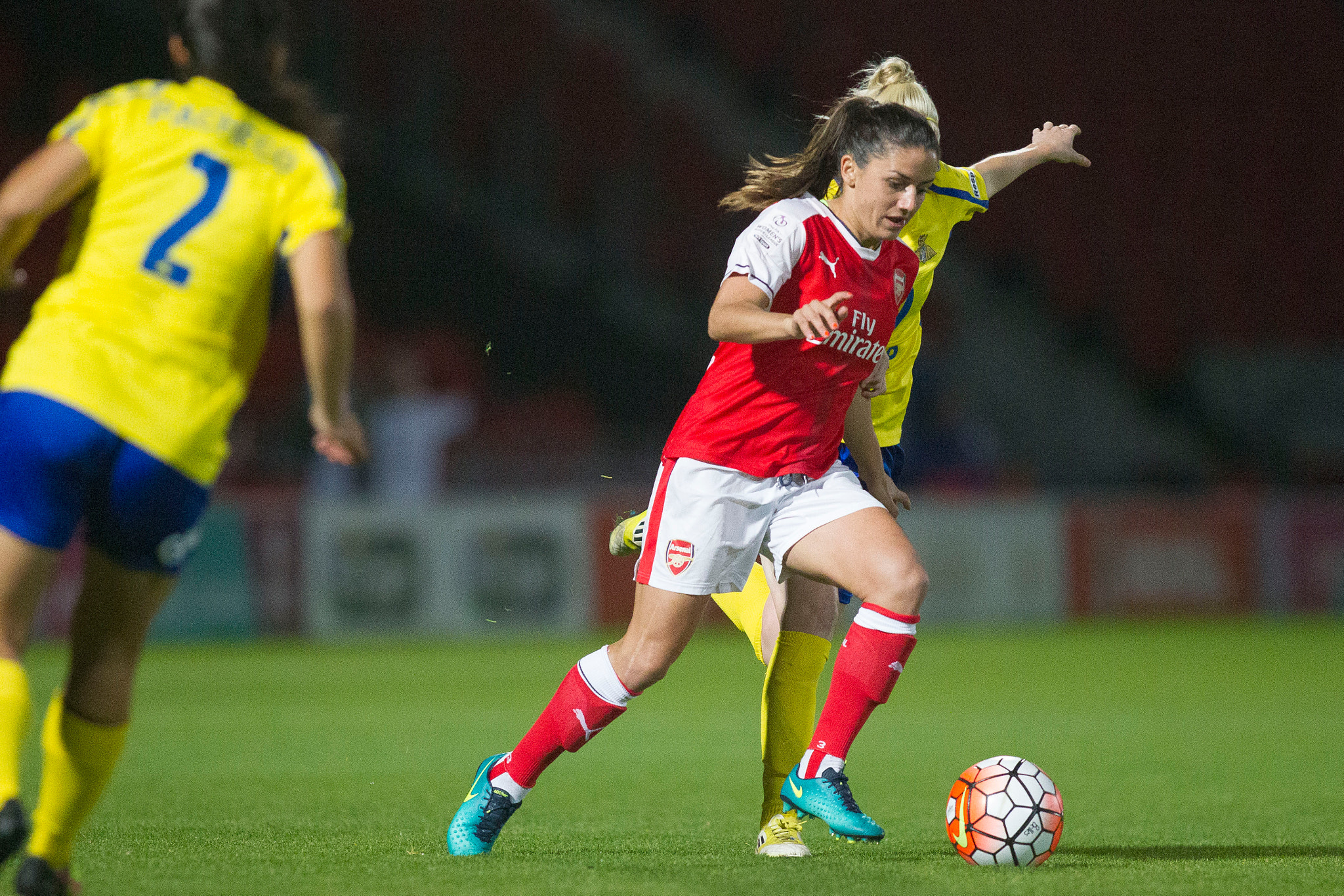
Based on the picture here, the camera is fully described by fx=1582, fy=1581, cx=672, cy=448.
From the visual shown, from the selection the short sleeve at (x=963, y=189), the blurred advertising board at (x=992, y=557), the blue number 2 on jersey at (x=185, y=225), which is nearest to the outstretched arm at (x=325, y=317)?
the blue number 2 on jersey at (x=185, y=225)

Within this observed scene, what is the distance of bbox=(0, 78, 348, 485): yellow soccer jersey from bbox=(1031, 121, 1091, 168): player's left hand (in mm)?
2929

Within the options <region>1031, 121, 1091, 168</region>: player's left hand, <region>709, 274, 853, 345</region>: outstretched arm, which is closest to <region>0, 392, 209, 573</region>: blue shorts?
<region>709, 274, 853, 345</region>: outstretched arm

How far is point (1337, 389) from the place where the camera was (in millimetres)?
17312

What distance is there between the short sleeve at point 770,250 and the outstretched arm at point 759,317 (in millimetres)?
33

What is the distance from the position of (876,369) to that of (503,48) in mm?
14576

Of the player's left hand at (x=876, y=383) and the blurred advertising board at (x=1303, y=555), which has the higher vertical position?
the player's left hand at (x=876, y=383)

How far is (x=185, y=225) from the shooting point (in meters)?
2.95

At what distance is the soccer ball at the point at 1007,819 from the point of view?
13.5 feet

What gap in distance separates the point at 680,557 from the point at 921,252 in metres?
1.33

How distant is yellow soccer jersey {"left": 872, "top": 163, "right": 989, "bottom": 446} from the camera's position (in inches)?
186

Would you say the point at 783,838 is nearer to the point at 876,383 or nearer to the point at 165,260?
the point at 876,383

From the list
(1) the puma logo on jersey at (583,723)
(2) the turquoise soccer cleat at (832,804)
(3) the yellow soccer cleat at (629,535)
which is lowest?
(2) the turquoise soccer cleat at (832,804)

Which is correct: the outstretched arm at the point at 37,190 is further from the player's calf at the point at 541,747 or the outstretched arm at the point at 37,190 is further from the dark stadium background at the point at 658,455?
the player's calf at the point at 541,747

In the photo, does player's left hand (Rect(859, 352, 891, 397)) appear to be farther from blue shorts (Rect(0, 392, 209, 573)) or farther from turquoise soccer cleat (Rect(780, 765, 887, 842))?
blue shorts (Rect(0, 392, 209, 573))
